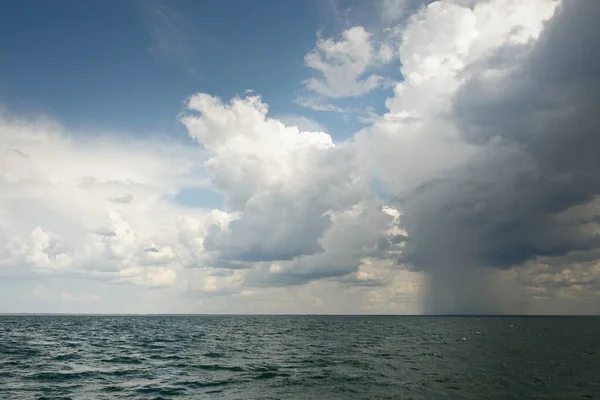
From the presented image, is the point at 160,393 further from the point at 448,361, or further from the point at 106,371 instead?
the point at 448,361

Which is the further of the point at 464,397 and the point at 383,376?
the point at 383,376

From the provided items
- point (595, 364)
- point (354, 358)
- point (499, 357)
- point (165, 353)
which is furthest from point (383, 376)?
point (165, 353)

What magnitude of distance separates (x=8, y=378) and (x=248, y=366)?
2445 cm

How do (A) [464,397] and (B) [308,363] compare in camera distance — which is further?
(B) [308,363]

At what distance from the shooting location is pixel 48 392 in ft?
111

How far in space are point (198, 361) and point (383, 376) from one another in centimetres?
2496

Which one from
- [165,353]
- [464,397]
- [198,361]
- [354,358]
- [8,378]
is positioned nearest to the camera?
[464,397]

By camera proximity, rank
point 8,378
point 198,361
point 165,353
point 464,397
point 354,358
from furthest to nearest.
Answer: point 165,353 < point 354,358 < point 198,361 < point 8,378 < point 464,397

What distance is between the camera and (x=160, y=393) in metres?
34.2

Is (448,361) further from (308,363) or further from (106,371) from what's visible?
(106,371)

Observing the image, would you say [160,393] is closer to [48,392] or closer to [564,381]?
[48,392]

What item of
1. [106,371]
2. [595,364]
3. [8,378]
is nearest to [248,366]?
[106,371]

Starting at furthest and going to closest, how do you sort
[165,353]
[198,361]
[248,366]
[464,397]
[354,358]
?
[165,353] < [354,358] < [198,361] < [248,366] < [464,397]

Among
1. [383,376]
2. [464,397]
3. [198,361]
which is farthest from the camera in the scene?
[198,361]
